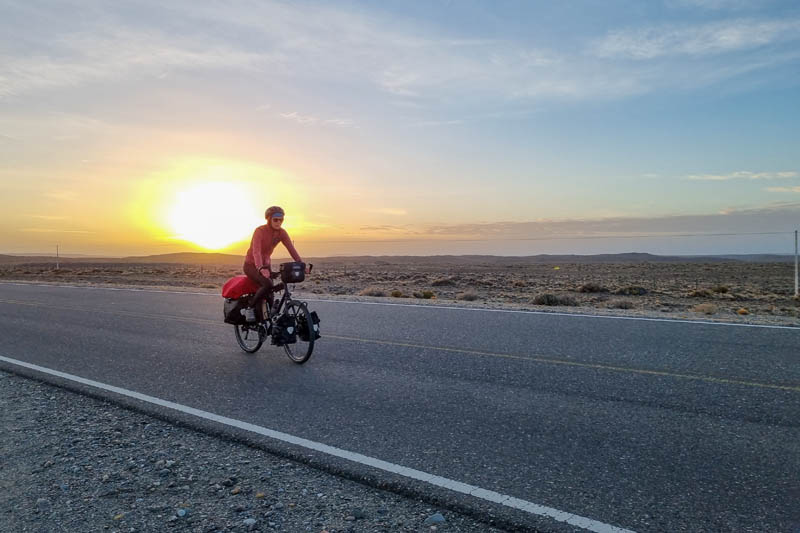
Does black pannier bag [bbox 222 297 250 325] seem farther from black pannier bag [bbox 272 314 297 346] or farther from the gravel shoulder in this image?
the gravel shoulder

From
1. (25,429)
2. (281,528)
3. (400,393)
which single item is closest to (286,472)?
(281,528)

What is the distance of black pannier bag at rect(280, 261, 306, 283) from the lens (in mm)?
8648

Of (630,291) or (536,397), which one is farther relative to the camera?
(630,291)

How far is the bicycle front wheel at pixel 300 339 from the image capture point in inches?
339

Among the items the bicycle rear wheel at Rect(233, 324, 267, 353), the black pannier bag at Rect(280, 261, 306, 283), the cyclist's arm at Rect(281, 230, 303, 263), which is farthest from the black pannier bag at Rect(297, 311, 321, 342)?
the bicycle rear wheel at Rect(233, 324, 267, 353)

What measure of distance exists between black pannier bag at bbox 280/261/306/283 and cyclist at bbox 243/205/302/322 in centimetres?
17

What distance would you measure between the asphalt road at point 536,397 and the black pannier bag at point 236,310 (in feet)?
1.88

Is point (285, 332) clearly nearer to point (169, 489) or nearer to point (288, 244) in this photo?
point (288, 244)

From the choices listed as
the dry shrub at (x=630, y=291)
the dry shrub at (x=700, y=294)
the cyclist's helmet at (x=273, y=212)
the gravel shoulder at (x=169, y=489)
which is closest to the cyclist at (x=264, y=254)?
the cyclist's helmet at (x=273, y=212)

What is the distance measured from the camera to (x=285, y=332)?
28.4ft

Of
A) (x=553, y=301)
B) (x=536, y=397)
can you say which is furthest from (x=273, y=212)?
(x=553, y=301)

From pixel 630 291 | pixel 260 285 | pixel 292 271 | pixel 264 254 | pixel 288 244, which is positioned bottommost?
pixel 630 291

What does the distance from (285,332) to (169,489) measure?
164 inches

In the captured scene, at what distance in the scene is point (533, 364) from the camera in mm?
8070
